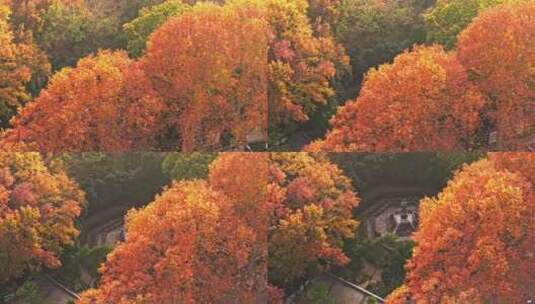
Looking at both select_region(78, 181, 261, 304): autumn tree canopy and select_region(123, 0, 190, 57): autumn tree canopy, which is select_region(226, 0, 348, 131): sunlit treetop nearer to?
select_region(123, 0, 190, 57): autumn tree canopy

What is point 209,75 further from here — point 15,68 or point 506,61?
point 506,61

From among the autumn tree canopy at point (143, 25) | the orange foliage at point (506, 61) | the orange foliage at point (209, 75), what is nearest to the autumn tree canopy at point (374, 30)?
the orange foliage at point (506, 61)

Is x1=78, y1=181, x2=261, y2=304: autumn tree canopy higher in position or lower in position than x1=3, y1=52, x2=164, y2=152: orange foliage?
lower

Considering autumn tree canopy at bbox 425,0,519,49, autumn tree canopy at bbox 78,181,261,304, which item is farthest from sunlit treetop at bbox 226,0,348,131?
autumn tree canopy at bbox 78,181,261,304

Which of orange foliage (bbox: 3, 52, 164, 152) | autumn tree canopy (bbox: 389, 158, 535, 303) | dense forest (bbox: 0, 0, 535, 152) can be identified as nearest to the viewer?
autumn tree canopy (bbox: 389, 158, 535, 303)

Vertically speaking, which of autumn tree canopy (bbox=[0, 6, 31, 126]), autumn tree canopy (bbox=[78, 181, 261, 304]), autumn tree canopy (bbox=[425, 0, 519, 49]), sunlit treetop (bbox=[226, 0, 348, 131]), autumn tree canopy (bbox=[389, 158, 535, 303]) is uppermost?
autumn tree canopy (bbox=[425, 0, 519, 49])

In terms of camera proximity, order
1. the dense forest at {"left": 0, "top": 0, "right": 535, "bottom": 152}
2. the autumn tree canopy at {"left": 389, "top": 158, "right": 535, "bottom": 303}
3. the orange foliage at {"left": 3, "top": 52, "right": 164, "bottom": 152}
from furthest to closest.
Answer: the dense forest at {"left": 0, "top": 0, "right": 535, "bottom": 152} → the orange foliage at {"left": 3, "top": 52, "right": 164, "bottom": 152} → the autumn tree canopy at {"left": 389, "top": 158, "right": 535, "bottom": 303}
